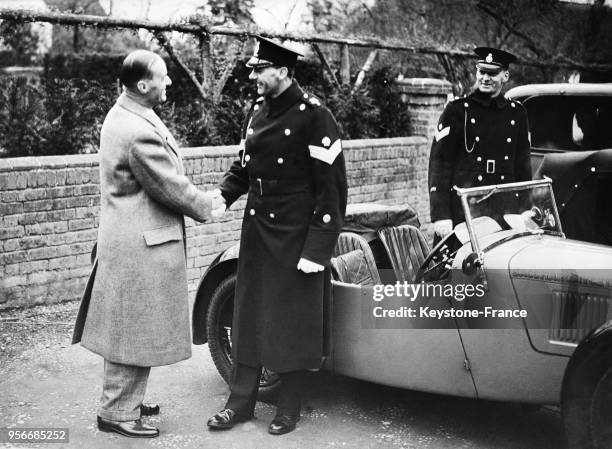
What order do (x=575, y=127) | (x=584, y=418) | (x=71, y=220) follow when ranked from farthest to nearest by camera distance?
1. (x=71, y=220)
2. (x=575, y=127)
3. (x=584, y=418)

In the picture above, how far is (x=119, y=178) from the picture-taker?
4250 millimetres

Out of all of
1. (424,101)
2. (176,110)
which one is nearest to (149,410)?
(176,110)

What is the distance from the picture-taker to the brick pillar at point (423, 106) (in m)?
10.8

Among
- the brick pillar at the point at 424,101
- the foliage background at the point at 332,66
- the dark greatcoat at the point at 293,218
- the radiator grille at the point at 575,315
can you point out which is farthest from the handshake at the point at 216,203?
the brick pillar at the point at 424,101

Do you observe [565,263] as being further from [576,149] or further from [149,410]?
[576,149]

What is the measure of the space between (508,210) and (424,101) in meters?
6.52

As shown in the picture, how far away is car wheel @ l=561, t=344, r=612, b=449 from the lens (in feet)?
11.9

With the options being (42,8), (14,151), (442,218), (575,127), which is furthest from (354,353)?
(42,8)

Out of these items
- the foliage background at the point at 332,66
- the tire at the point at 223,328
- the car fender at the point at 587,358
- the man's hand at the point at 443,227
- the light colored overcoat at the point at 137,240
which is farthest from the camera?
the foliage background at the point at 332,66

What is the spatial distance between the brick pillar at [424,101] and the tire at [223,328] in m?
6.43

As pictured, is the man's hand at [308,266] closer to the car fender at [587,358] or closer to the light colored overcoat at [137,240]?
the light colored overcoat at [137,240]

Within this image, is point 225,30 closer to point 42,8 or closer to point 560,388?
point 42,8

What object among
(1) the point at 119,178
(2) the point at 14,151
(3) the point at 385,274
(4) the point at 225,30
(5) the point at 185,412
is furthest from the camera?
(4) the point at 225,30

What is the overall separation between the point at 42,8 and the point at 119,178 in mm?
4356
